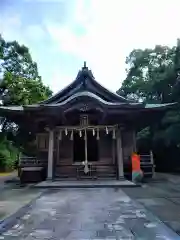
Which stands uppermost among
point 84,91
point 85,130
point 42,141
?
point 84,91

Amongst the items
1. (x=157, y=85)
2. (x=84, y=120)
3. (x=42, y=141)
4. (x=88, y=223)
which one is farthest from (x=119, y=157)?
(x=157, y=85)

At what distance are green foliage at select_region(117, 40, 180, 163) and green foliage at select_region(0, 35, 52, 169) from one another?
9.46 metres

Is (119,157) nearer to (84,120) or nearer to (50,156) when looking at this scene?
(84,120)

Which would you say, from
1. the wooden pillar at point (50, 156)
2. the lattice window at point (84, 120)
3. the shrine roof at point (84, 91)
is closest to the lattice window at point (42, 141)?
the wooden pillar at point (50, 156)

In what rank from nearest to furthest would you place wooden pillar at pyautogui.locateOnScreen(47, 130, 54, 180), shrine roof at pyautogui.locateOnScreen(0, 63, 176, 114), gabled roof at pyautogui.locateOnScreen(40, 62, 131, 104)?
wooden pillar at pyautogui.locateOnScreen(47, 130, 54, 180), shrine roof at pyautogui.locateOnScreen(0, 63, 176, 114), gabled roof at pyautogui.locateOnScreen(40, 62, 131, 104)

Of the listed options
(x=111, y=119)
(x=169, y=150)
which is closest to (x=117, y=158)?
(x=111, y=119)

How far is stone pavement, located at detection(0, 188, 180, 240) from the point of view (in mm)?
4469

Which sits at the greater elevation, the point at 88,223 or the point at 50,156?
the point at 50,156

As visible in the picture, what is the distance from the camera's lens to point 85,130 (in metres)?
14.4

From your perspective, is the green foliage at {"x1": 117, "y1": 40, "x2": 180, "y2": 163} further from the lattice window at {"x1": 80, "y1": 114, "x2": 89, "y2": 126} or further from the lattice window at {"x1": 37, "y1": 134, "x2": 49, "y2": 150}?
the lattice window at {"x1": 37, "y1": 134, "x2": 49, "y2": 150}

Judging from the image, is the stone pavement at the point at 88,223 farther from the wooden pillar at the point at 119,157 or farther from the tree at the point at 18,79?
the tree at the point at 18,79

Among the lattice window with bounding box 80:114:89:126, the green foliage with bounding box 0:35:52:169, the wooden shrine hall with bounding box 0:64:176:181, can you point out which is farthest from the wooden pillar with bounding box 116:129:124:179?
the green foliage with bounding box 0:35:52:169

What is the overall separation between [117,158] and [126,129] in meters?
2.17

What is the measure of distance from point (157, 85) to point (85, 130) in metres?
11.4
